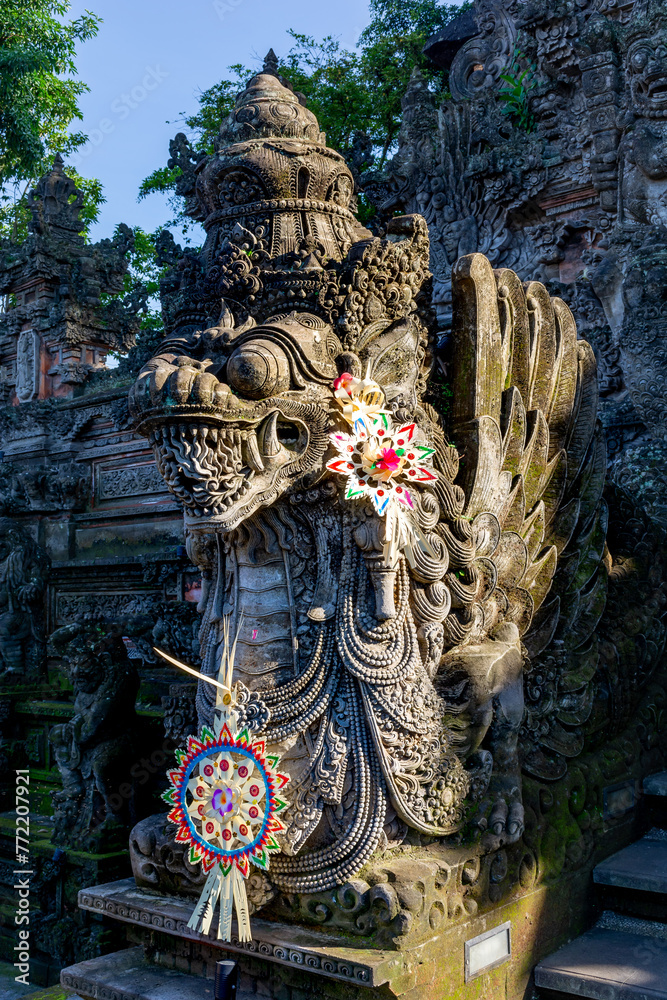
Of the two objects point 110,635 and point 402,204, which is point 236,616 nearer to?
point 110,635

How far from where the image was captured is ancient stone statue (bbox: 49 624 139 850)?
19.1ft

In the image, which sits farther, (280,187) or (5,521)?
(5,521)

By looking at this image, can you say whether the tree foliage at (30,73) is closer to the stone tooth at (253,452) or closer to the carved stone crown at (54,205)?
the carved stone crown at (54,205)

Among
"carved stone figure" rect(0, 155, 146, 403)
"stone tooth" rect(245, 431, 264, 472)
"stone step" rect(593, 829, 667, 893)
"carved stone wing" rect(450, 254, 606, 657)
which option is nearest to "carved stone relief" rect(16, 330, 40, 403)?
"carved stone figure" rect(0, 155, 146, 403)

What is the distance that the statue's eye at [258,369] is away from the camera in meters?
2.97

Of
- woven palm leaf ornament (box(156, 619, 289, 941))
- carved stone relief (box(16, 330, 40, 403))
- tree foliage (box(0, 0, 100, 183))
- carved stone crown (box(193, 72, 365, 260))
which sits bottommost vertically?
woven palm leaf ornament (box(156, 619, 289, 941))

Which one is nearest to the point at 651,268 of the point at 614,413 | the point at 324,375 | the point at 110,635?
the point at 614,413

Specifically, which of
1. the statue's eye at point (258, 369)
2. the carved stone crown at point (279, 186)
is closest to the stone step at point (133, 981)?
the statue's eye at point (258, 369)

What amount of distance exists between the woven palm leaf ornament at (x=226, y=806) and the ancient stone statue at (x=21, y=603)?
22.4 feet

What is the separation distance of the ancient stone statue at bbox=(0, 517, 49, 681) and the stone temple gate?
584 centimetres

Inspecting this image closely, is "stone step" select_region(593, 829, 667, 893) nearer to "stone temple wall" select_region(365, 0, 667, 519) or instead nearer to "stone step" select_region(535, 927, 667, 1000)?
"stone step" select_region(535, 927, 667, 1000)

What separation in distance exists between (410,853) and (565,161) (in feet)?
25.3

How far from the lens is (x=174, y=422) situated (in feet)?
9.63

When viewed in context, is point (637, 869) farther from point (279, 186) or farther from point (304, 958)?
point (279, 186)
